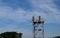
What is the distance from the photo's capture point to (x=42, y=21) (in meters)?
69.5

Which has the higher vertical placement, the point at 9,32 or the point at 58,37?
the point at 9,32

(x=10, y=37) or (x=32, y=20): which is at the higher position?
(x=32, y=20)

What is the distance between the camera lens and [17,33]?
260 ft

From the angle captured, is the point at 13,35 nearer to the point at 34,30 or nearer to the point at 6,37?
the point at 6,37

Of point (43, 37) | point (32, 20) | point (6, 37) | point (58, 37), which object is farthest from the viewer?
point (58, 37)

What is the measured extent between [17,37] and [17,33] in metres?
2.91

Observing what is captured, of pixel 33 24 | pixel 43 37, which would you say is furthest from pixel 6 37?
pixel 43 37

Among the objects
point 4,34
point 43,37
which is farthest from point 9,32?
point 43,37

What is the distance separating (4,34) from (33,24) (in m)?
18.1

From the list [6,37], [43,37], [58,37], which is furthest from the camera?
[58,37]

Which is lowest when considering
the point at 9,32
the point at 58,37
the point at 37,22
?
the point at 58,37

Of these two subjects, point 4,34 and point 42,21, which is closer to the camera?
point 42,21

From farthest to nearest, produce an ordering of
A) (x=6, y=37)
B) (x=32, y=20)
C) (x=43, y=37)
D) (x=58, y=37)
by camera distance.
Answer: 1. (x=58, y=37)
2. (x=6, y=37)
3. (x=32, y=20)
4. (x=43, y=37)

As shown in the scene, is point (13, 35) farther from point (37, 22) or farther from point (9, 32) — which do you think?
point (37, 22)
